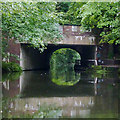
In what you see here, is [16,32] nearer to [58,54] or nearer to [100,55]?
[100,55]

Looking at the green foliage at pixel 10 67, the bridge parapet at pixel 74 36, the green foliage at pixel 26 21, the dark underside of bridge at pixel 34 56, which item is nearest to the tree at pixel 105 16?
the green foliage at pixel 26 21

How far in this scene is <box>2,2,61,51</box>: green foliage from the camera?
41.9 feet

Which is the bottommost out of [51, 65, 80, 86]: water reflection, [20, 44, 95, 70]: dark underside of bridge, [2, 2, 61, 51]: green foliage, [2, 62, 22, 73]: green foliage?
[51, 65, 80, 86]: water reflection

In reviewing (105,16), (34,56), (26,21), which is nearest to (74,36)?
(34,56)

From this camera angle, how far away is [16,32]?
14164mm

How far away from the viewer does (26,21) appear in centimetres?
1471

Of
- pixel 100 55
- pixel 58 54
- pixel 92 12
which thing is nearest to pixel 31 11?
pixel 92 12

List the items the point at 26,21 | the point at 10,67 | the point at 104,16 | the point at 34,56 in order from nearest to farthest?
the point at 26,21, the point at 104,16, the point at 10,67, the point at 34,56

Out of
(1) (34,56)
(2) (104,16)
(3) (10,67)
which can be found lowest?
(3) (10,67)

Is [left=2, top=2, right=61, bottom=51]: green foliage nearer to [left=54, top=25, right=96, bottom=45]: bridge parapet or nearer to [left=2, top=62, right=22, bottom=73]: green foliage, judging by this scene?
[left=2, top=62, right=22, bottom=73]: green foliage

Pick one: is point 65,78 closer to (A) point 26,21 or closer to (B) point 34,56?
(A) point 26,21

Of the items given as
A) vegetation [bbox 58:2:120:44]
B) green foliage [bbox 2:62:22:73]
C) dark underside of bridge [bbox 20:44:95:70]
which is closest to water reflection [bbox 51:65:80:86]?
vegetation [bbox 58:2:120:44]

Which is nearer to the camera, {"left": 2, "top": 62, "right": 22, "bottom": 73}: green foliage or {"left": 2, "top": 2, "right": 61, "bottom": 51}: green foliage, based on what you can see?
{"left": 2, "top": 2, "right": 61, "bottom": 51}: green foliage

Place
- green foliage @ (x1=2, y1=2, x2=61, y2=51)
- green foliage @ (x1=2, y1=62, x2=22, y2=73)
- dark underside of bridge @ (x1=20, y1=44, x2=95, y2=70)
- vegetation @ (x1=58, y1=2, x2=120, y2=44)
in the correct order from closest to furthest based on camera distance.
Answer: green foliage @ (x1=2, y1=2, x2=61, y2=51)
vegetation @ (x1=58, y1=2, x2=120, y2=44)
green foliage @ (x1=2, y1=62, x2=22, y2=73)
dark underside of bridge @ (x1=20, y1=44, x2=95, y2=70)
